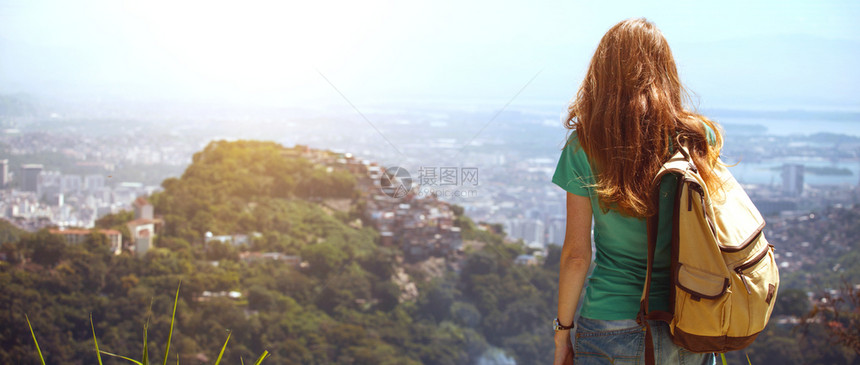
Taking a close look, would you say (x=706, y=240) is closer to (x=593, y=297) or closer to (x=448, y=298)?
(x=593, y=297)

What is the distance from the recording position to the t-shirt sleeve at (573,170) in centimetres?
99

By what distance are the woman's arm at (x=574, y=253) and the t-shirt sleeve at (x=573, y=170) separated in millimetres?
18

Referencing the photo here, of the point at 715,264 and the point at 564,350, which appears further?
the point at 564,350

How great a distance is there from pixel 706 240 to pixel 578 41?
3.49 metres

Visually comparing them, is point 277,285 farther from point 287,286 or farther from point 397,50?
point 397,50

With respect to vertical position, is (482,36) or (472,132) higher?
(482,36)

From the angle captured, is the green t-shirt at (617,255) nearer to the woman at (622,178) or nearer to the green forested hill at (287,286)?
the woman at (622,178)

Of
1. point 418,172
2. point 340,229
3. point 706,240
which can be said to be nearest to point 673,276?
point 706,240

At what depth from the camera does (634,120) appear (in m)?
0.97

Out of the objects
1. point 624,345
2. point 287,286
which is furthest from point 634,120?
point 287,286

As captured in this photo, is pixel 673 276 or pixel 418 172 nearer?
pixel 673 276

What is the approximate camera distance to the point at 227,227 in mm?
4340

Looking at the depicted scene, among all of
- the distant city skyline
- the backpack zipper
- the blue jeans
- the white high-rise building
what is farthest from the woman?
the white high-rise building

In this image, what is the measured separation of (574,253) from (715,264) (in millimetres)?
225
